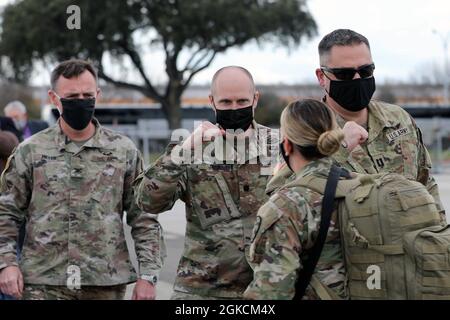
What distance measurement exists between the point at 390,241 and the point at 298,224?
312 millimetres

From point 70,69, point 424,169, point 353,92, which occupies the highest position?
point 70,69

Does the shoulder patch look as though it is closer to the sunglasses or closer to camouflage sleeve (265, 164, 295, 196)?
the sunglasses

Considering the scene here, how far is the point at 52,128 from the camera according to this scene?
3.99m

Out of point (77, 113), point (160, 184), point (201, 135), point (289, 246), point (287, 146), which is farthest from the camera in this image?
point (77, 113)

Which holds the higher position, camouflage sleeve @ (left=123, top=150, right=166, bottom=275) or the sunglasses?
the sunglasses

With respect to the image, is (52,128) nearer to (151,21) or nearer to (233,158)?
(233,158)

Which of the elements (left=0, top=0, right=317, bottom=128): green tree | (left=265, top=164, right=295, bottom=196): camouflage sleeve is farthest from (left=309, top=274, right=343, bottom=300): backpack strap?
(left=0, top=0, right=317, bottom=128): green tree

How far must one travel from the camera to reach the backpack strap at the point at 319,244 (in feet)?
8.34

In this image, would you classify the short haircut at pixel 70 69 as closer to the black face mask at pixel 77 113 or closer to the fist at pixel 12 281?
the black face mask at pixel 77 113

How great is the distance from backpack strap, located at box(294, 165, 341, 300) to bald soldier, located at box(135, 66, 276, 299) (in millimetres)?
930

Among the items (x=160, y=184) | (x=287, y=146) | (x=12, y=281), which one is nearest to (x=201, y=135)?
(x=160, y=184)

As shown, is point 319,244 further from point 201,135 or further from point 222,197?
point 222,197

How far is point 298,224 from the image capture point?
8.30ft

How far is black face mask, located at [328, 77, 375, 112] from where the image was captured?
349 centimetres
